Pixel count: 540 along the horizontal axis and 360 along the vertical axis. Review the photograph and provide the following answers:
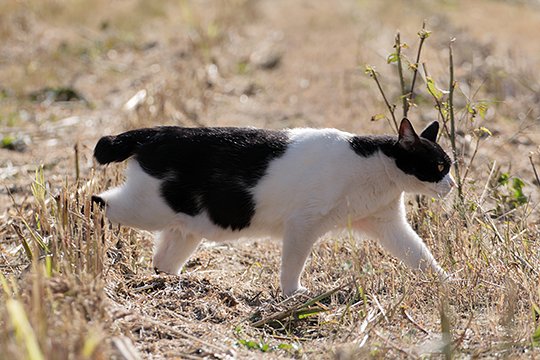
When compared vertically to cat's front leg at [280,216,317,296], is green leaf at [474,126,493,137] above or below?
above

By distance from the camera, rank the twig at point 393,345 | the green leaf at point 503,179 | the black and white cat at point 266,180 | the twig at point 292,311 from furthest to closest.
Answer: the green leaf at point 503,179, the black and white cat at point 266,180, the twig at point 292,311, the twig at point 393,345

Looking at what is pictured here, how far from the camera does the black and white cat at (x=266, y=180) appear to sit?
5180 millimetres

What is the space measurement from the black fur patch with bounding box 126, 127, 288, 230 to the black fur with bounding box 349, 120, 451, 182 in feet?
1.74

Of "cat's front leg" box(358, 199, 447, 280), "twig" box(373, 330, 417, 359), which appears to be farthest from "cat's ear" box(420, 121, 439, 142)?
"twig" box(373, 330, 417, 359)

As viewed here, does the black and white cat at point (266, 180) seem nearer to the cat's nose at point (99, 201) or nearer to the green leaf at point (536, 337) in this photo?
the cat's nose at point (99, 201)

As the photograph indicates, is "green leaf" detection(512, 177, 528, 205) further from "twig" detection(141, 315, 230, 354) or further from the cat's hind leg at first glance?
"twig" detection(141, 315, 230, 354)

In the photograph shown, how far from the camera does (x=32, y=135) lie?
8.73 meters

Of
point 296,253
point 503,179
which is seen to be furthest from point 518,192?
point 296,253

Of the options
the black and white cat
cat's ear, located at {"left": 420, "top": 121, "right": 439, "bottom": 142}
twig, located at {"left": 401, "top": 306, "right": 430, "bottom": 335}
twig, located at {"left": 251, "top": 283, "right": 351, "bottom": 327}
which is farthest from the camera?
cat's ear, located at {"left": 420, "top": 121, "right": 439, "bottom": 142}

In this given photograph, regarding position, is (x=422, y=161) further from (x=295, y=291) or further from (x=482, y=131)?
(x=295, y=291)

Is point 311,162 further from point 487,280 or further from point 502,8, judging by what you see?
point 502,8

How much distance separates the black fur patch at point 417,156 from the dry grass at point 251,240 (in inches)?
12.2

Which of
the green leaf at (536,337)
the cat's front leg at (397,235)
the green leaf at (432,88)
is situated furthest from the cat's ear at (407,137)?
the green leaf at (536,337)

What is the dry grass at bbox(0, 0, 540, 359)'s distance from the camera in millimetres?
3943
